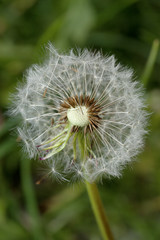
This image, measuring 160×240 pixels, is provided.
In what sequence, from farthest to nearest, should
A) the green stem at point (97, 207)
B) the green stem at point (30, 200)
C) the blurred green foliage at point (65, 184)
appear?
1. the blurred green foliage at point (65, 184)
2. the green stem at point (30, 200)
3. the green stem at point (97, 207)

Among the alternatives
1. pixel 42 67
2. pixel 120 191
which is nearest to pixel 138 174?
pixel 120 191

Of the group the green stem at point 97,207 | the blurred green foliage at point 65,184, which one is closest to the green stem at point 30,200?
the blurred green foliage at point 65,184

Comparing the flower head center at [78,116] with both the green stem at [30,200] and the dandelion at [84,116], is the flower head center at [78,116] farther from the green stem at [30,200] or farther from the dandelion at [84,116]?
the green stem at [30,200]

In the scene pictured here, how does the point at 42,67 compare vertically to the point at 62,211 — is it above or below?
above

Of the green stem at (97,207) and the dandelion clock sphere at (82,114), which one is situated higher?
the dandelion clock sphere at (82,114)

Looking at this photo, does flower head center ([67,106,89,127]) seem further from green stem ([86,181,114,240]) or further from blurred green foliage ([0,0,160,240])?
blurred green foliage ([0,0,160,240])

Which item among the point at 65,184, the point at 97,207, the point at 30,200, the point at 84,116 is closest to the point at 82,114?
the point at 84,116

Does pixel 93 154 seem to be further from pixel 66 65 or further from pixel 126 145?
pixel 66 65

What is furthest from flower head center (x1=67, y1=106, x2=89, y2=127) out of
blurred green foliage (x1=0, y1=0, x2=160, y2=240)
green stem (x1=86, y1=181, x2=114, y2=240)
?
blurred green foliage (x1=0, y1=0, x2=160, y2=240)
